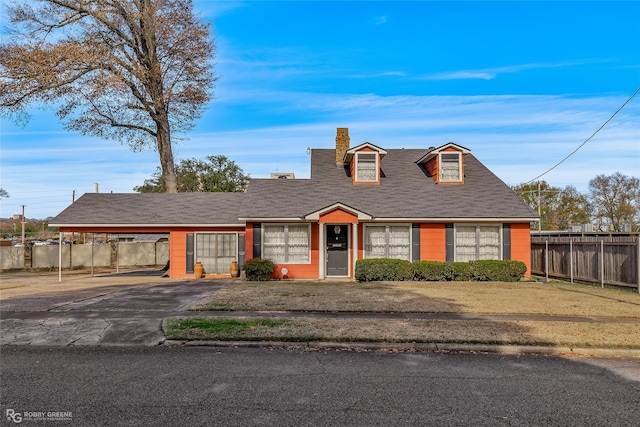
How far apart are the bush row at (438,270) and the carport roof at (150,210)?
20.4 ft

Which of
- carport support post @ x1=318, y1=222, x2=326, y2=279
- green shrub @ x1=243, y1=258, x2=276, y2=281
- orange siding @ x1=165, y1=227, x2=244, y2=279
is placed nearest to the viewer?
green shrub @ x1=243, y1=258, x2=276, y2=281

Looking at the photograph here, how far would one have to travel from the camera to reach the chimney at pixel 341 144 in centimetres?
2459

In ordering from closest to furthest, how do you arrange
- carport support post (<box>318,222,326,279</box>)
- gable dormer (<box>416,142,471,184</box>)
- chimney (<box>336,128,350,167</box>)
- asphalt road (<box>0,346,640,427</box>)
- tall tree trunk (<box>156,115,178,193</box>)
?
asphalt road (<box>0,346,640,427</box>) → carport support post (<box>318,222,326,279</box>) → gable dormer (<box>416,142,471,184</box>) → chimney (<box>336,128,350,167</box>) → tall tree trunk (<box>156,115,178,193</box>)

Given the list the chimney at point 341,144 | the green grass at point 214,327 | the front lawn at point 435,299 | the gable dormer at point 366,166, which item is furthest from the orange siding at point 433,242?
the green grass at point 214,327

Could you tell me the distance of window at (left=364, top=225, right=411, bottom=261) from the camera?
65.4 feet

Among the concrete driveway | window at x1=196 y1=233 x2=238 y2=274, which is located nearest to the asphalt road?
the concrete driveway

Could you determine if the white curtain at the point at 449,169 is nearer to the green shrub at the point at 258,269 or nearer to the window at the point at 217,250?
the green shrub at the point at 258,269

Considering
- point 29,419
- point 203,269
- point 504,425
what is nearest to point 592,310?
point 504,425

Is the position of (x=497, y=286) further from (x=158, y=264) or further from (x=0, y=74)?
(x=0, y=74)

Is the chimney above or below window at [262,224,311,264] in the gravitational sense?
above

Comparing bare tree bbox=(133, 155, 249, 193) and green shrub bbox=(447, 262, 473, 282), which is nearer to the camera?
green shrub bbox=(447, 262, 473, 282)

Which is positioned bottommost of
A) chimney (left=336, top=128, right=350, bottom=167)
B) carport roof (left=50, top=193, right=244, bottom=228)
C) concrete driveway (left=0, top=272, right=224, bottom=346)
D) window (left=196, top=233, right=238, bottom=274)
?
concrete driveway (left=0, top=272, right=224, bottom=346)

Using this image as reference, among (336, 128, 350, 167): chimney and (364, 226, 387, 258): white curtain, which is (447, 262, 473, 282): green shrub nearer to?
(364, 226, 387, 258): white curtain

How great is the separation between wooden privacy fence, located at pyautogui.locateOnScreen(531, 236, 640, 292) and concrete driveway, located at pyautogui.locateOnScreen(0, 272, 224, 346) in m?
14.1
